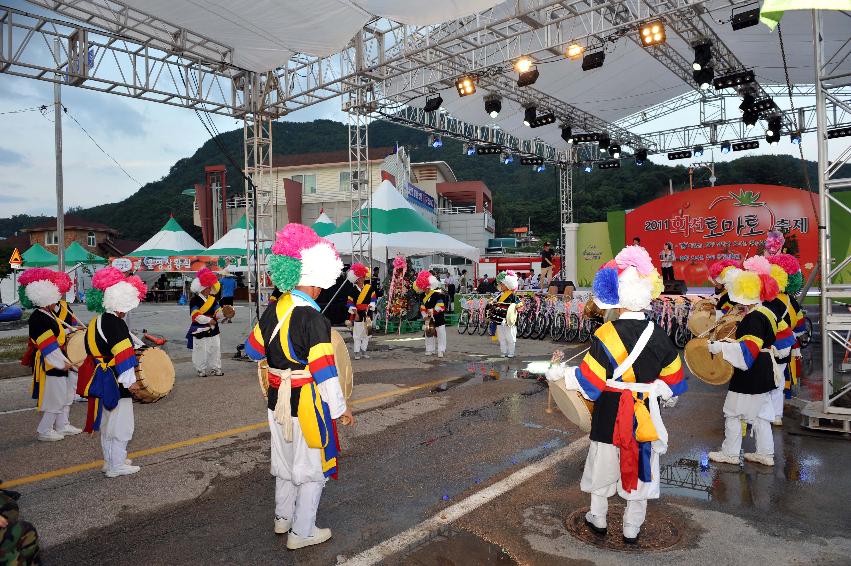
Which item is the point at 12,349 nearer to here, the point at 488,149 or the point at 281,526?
the point at 281,526

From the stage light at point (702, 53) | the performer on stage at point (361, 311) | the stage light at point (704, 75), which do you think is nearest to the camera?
the performer on stage at point (361, 311)

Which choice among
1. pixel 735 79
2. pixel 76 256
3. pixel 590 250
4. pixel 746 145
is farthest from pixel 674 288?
pixel 76 256

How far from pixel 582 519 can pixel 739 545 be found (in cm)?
99

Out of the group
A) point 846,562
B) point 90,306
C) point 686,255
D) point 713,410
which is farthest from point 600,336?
point 686,255

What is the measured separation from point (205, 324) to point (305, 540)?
6894 millimetres

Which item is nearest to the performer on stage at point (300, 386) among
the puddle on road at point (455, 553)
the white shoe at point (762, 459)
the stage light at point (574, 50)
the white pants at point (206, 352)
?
the puddle on road at point (455, 553)

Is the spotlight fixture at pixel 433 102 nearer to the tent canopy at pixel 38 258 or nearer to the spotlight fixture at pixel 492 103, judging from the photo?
the spotlight fixture at pixel 492 103

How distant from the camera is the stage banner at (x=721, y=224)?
17.6 m

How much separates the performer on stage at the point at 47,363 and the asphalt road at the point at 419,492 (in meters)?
0.28

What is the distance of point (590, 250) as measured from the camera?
22.1 m

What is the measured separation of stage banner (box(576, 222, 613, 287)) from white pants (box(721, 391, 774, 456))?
17007 millimetres

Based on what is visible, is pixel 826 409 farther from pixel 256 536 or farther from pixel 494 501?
pixel 256 536

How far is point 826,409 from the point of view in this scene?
19.7 feet

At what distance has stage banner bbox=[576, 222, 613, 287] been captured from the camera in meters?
21.8
